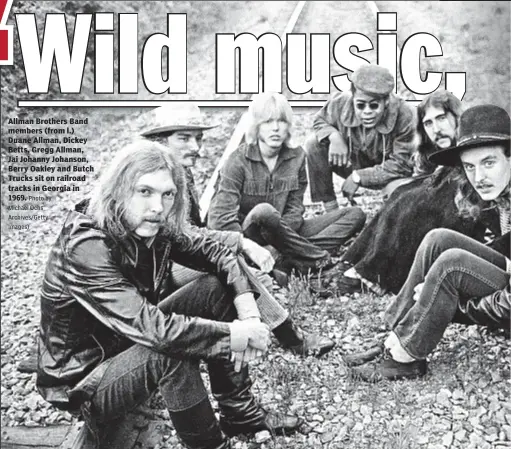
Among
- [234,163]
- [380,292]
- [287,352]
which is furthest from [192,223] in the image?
[380,292]

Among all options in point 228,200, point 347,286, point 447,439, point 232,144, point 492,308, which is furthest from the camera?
point 232,144

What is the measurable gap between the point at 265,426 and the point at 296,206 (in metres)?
1.48

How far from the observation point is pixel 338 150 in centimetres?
415

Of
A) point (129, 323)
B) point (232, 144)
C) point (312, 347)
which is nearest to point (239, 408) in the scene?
point (312, 347)

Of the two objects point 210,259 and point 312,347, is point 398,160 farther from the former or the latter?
point 210,259

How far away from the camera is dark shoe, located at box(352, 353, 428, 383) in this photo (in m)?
2.86

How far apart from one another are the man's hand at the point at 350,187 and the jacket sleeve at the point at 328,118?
34 centimetres

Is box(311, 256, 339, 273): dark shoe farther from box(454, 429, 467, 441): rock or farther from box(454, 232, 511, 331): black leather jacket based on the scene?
box(454, 429, 467, 441): rock

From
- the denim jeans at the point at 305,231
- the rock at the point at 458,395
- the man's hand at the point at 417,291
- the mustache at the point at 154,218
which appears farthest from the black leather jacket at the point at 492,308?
the mustache at the point at 154,218

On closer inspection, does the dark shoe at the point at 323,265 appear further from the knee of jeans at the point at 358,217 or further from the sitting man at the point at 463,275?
the sitting man at the point at 463,275

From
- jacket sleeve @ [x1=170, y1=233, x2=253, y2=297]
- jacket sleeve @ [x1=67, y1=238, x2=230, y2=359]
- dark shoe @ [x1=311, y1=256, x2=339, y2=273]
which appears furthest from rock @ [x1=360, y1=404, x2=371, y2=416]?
dark shoe @ [x1=311, y1=256, x2=339, y2=273]

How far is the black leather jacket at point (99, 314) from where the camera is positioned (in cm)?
232

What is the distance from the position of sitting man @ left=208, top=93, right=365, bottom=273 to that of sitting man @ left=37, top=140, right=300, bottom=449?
0.98m

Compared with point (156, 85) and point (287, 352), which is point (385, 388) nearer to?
point (287, 352)
